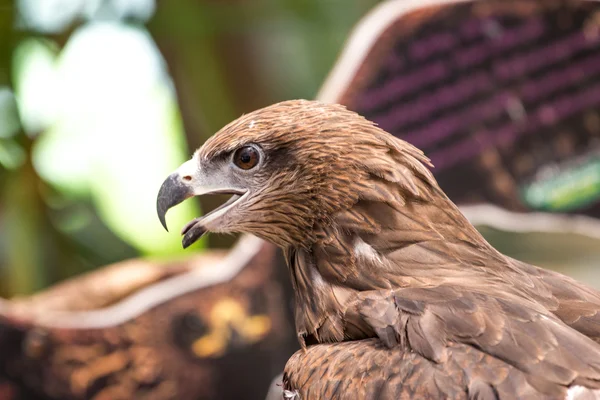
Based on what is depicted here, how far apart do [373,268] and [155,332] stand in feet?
5.89

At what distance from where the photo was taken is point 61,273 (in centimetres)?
304

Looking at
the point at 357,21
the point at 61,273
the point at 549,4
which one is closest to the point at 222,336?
the point at 61,273

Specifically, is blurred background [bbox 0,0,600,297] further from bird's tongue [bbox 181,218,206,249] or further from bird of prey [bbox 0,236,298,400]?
bird's tongue [bbox 181,218,206,249]

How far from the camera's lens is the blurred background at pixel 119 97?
2.99 m

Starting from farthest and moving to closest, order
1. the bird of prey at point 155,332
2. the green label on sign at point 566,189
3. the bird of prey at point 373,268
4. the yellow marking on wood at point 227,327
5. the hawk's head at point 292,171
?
1. the green label on sign at point 566,189
2. the yellow marking on wood at point 227,327
3. the bird of prey at point 155,332
4. the hawk's head at point 292,171
5. the bird of prey at point 373,268

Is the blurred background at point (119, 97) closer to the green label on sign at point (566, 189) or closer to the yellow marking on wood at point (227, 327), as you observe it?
the yellow marking on wood at point (227, 327)

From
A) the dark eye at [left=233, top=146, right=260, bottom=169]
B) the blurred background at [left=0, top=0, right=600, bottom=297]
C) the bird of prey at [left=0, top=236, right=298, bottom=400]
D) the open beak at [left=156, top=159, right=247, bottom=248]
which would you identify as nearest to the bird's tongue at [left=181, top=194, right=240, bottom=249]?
the open beak at [left=156, top=159, right=247, bottom=248]

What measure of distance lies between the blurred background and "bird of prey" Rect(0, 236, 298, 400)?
106 mm

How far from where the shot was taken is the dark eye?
66.2 inches

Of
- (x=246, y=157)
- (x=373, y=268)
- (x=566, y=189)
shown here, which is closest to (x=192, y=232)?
(x=246, y=157)

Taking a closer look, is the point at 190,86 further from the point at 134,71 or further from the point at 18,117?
the point at 18,117

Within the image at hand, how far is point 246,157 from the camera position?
169 centimetres

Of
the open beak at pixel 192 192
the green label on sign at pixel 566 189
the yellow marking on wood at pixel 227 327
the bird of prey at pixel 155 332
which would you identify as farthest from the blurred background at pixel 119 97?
the green label on sign at pixel 566 189

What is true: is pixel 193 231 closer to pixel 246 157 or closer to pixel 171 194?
pixel 171 194
